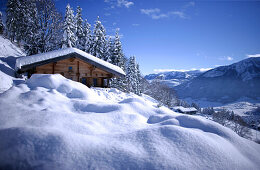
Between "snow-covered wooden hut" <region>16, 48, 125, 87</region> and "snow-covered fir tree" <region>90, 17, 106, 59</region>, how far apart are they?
1296 cm

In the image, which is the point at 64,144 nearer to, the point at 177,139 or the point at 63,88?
the point at 177,139

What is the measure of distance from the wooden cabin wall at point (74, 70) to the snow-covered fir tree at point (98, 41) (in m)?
12.9

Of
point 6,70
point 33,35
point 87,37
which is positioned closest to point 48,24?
point 33,35

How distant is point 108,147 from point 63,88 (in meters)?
3.69

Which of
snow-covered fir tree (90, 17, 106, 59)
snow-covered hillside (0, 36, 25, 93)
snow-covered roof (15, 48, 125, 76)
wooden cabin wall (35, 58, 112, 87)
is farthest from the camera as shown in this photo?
snow-covered fir tree (90, 17, 106, 59)

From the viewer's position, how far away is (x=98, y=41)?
23.7m

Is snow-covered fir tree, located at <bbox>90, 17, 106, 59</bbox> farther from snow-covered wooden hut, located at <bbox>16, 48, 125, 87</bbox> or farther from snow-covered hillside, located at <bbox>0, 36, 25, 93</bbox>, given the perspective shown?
snow-covered wooden hut, located at <bbox>16, 48, 125, 87</bbox>

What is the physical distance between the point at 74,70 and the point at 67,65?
721 mm

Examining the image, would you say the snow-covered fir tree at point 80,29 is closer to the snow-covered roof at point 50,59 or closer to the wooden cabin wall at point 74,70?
the wooden cabin wall at point 74,70

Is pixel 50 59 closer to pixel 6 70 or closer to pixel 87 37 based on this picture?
pixel 6 70

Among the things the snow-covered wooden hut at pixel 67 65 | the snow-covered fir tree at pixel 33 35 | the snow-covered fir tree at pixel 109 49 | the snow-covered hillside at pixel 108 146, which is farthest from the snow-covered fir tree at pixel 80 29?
the snow-covered hillside at pixel 108 146

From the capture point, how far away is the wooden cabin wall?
994 centimetres

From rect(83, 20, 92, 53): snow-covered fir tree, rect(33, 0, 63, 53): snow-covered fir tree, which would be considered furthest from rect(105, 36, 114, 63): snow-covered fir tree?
rect(33, 0, 63, 53): snow-covered fir tree

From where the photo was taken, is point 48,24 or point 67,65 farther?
point 48,24
